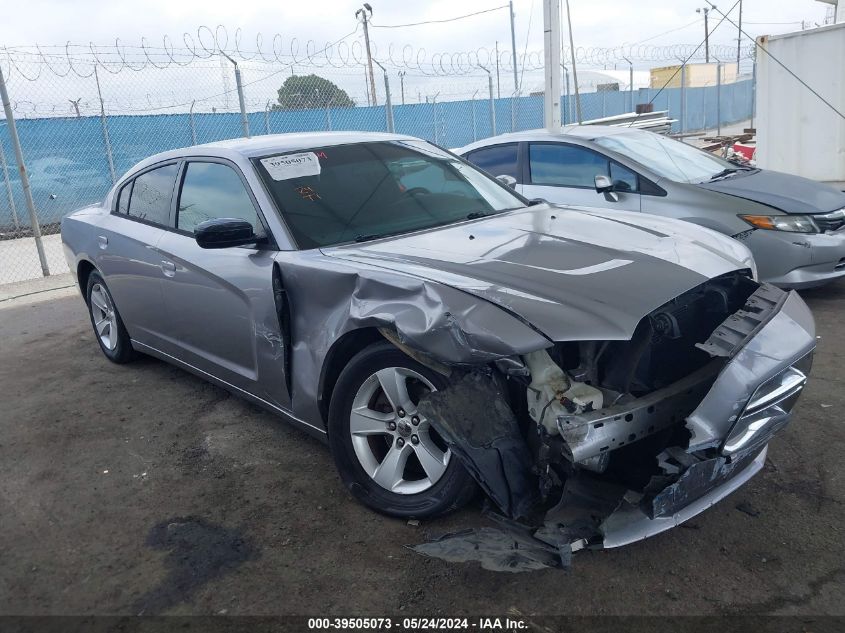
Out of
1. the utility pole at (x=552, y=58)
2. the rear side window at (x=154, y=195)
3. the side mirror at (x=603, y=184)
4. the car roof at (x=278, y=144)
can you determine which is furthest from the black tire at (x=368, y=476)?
the utility pole at (x=552, y=58)

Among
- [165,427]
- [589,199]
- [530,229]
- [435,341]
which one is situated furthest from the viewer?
[589,199]

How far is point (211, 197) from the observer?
13.5 feet

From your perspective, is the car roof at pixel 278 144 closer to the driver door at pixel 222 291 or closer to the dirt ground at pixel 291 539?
the driver door at pixel 222 291

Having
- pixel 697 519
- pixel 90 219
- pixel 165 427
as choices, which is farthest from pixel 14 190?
pixel 697 519

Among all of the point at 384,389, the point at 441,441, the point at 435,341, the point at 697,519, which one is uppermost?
the point at 435,341

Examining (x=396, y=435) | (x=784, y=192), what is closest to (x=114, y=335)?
(x=396, y=435)

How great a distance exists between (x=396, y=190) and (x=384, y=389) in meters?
1.35

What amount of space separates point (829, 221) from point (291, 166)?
13.9ft

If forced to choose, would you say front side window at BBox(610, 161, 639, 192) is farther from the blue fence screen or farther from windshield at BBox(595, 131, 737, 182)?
the blue fence screen

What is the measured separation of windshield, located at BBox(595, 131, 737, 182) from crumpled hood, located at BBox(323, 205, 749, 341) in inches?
106

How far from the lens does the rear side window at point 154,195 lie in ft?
14.9

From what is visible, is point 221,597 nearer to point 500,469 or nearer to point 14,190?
point 500,469

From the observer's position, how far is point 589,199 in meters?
6.41

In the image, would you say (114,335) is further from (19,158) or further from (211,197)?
(19,158)
